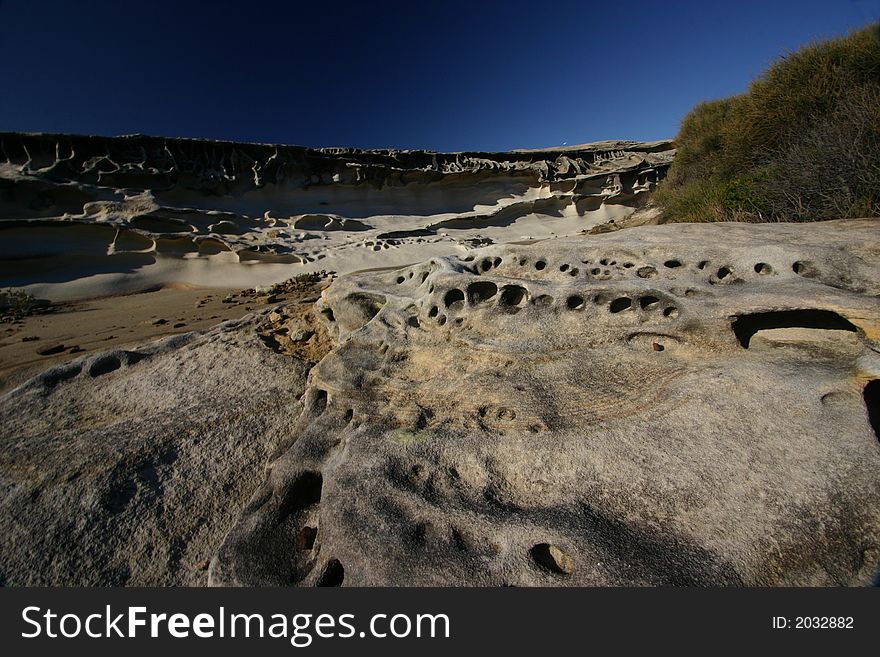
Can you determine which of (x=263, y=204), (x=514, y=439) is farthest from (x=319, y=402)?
(x=263, y=204)

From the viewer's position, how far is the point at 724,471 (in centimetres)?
Answer: 129

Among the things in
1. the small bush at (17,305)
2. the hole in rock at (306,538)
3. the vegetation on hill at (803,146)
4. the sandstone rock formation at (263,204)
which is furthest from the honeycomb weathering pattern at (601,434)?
the sandstone rock formation at (263,204)

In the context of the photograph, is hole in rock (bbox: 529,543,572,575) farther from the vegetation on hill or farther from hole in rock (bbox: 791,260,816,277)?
the vegetation on hill

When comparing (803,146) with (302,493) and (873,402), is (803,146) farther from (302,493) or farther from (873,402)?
(302,493)

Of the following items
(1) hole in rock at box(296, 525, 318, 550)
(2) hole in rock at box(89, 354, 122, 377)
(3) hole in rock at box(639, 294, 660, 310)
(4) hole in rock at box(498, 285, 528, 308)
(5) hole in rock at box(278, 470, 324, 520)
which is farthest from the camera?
(2) hole in rock at box(89, 354, 122, 377)

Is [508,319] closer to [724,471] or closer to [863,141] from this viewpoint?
[724,471]

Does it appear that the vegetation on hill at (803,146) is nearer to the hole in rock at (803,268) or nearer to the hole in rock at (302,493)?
the hole in rock at (803,268)

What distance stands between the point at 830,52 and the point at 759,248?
21.5ft

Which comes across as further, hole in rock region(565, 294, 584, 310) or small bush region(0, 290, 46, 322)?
small bush region(0, 290, 46, 322)

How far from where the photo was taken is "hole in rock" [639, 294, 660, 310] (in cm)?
205

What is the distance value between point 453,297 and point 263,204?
34.9 feet

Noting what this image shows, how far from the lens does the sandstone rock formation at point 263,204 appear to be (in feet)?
25.7

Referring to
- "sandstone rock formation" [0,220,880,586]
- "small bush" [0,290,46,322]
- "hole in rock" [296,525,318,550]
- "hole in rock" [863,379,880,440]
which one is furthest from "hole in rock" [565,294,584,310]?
"small bush" [0,290,46,322]

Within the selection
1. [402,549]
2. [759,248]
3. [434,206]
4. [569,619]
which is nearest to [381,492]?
[402,549]
